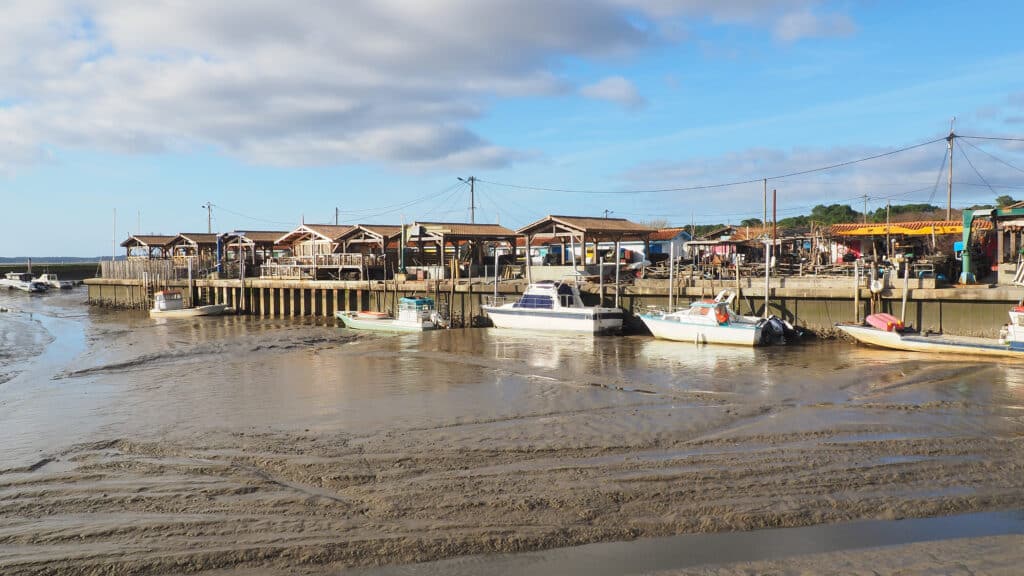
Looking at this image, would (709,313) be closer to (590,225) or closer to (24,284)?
(590,225)

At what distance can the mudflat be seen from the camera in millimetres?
7746

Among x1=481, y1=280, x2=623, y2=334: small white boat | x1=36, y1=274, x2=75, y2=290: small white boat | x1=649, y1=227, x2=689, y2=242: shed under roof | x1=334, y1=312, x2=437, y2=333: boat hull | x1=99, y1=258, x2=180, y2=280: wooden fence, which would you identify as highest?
x1=649, y1=227, x2=689, y2=242: shed under roof

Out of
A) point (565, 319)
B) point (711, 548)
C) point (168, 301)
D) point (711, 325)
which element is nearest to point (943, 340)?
point (711, 325)

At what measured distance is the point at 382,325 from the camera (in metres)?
31.5

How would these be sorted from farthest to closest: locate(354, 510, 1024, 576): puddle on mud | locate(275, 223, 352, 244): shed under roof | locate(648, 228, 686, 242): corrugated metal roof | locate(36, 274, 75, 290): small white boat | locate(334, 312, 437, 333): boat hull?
locate(36, 274, 75, 290): small white boat < locate(648, 228, 686, 242): corrugated metal roof < locate(275, 223, 352, 244): shed under roof < locate(334, 312, 437, 333): boat hull < locate(354, 510, 1024, 576): puddle on mud

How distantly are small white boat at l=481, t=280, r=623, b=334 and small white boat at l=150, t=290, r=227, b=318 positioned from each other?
60.8 ft

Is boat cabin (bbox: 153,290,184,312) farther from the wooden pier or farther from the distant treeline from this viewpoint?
the distant treeline

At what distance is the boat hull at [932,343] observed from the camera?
20.6m

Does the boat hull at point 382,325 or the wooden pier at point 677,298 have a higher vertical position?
the wooden pier at point 677,298

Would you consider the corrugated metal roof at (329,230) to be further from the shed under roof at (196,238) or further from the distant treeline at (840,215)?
the distant treeline at (840,215)

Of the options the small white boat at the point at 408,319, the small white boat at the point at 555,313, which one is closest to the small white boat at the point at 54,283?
the small white boat at the point at 408,319

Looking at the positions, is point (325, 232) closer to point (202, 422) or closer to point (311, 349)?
point (311, 349)

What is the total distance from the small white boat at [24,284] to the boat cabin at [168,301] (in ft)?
113

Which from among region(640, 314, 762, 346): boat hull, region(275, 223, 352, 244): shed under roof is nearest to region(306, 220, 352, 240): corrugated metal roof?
region(275, 223, 352, 244): shed under roof
